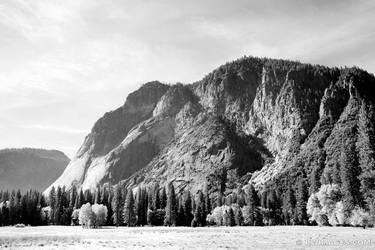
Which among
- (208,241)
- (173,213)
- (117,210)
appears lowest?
(208,241)

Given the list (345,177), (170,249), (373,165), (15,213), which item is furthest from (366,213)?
(15,213)

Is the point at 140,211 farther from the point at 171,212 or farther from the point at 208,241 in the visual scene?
the point at 208,241

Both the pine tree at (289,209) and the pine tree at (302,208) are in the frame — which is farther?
the pine tree at (289,209)

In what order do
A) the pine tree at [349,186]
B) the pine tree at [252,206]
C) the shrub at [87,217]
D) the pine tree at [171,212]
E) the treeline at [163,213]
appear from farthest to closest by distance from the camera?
the pine tree at [171,212]
the treeline at [163,213]
the pine tree at [252,206]
the shrub at [87,217]
the pine tree at [349,186]

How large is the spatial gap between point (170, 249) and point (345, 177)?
10748cm

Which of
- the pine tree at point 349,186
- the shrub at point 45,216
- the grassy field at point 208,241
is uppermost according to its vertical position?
the pine tree at point 349,186

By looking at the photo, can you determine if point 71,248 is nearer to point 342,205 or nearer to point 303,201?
point 342,205

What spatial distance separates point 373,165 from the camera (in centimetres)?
17638

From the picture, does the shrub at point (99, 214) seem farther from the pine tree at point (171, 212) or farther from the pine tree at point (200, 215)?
the pine tree at point (200, 215)

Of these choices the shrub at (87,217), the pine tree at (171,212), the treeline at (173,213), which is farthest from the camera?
the pine tree at (171,212)

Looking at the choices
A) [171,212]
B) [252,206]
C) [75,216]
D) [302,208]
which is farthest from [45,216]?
[302,208]

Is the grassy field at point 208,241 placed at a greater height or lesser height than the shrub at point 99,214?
lesser

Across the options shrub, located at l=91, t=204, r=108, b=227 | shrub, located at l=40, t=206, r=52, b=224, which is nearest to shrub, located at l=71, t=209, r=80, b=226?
shrub, located at l=40, t=206, r=52, b=224

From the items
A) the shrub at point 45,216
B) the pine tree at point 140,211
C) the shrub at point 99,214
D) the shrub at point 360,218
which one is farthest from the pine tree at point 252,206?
the shrub at point 45,216
